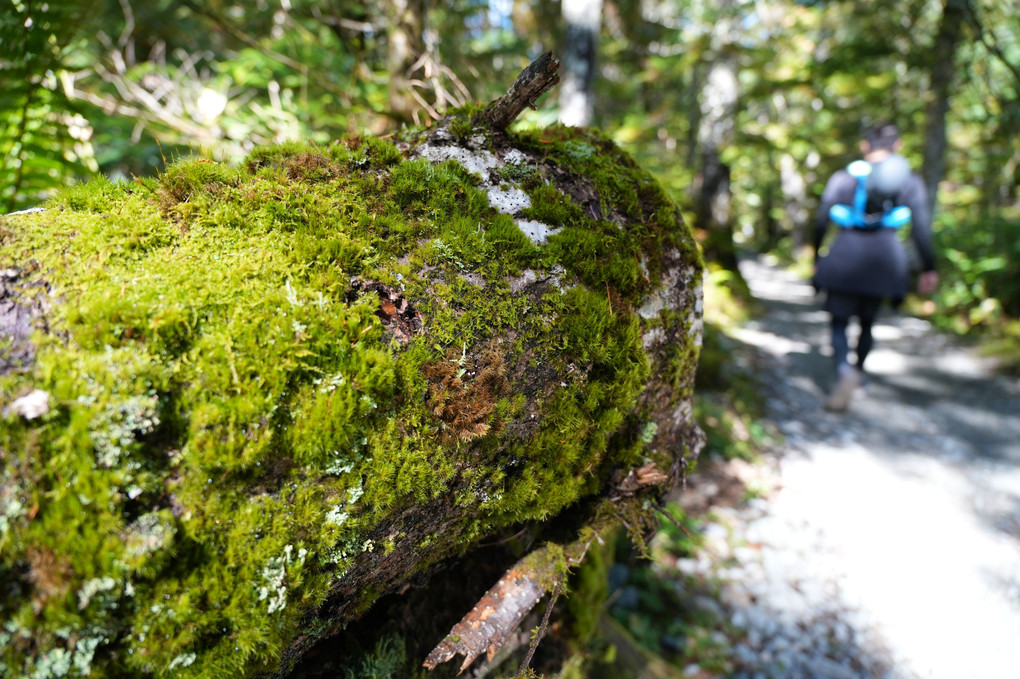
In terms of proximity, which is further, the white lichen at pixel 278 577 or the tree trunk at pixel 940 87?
the tree trunk at pixel 940 87

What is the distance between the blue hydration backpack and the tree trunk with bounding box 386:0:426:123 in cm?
486

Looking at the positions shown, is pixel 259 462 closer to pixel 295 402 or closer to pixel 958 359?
pixel 295 402

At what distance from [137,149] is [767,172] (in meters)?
29.2

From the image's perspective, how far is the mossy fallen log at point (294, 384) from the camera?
A: 3.15ft

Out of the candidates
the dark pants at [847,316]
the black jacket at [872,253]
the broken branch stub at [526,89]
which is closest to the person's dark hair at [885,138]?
the black jacket at [872,253]

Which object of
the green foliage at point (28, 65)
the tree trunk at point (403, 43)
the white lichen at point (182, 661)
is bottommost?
the white lichen at point (182, 661)

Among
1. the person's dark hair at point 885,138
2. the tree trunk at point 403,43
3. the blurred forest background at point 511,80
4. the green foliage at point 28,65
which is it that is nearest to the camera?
the green foliage at point 28,65

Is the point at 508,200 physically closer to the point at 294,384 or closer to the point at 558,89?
the point at 294,384

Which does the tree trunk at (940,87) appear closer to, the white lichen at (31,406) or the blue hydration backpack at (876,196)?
the blue hydration backpack at (876,196)

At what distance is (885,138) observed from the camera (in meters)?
5.36

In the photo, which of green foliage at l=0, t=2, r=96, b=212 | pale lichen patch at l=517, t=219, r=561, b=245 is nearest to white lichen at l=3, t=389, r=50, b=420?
pale lichen patch at l=517, t=219, r=561, b=245

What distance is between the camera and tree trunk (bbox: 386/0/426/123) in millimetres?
4355

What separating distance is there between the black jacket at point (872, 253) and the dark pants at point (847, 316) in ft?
0.56

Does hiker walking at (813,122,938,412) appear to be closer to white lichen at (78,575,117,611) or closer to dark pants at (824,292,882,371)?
dark pants at (824,292,882,371)
